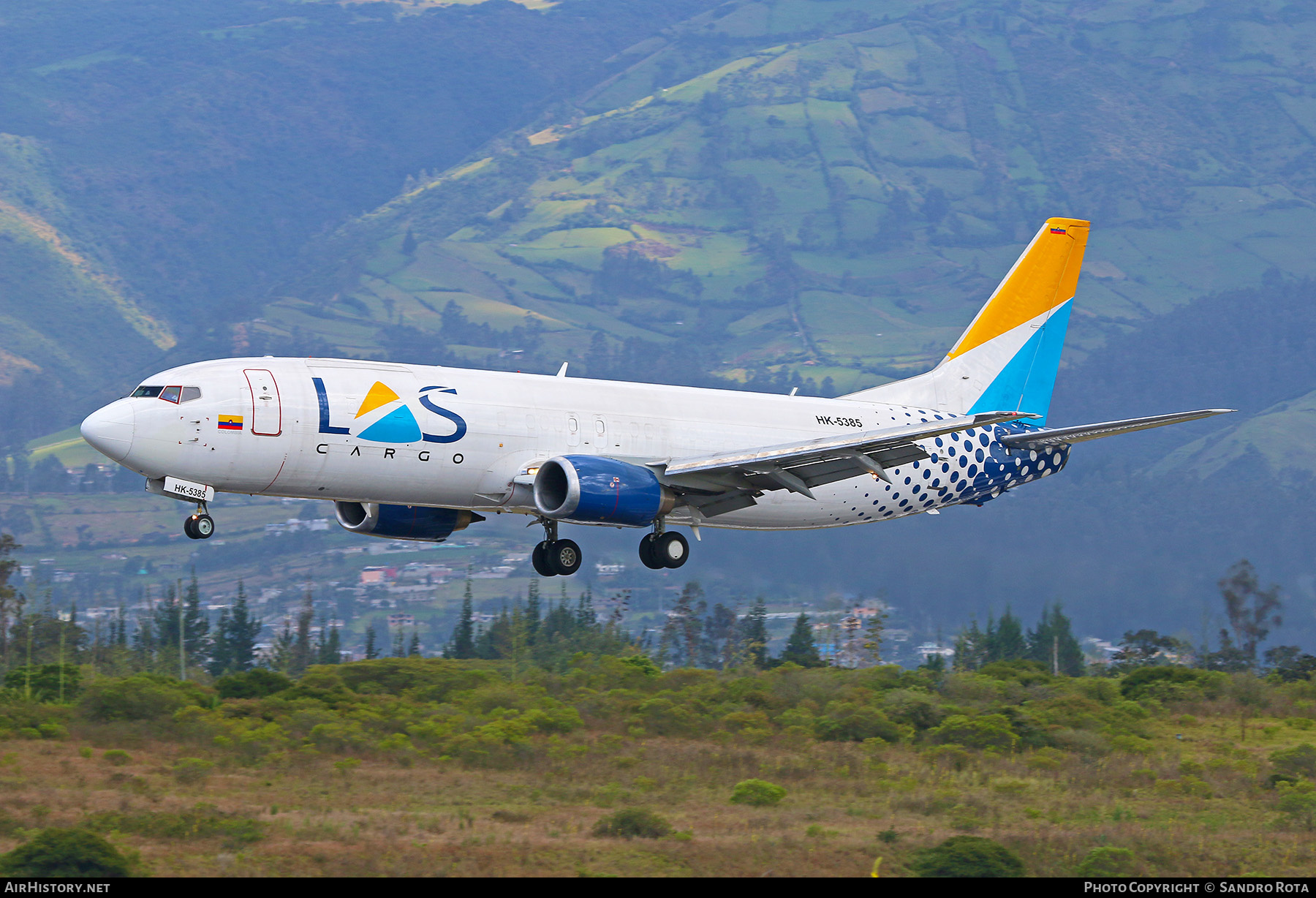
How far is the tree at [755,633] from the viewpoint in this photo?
11331 cm

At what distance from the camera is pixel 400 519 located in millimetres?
44062

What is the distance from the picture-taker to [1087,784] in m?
51.6

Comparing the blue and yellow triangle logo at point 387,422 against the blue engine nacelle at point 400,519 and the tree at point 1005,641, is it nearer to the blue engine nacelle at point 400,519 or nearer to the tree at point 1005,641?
the blue engine nacelle at point 400,519

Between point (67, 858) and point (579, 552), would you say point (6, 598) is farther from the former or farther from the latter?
point (67, 858)

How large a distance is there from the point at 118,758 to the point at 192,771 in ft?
12.7

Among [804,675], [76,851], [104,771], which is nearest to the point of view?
[76,851]

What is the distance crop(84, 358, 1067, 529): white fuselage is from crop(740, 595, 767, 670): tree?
65.3 meters

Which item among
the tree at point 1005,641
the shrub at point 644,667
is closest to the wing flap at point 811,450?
the shrub at point 644,667

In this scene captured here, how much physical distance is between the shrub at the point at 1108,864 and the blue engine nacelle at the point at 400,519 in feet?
60.7

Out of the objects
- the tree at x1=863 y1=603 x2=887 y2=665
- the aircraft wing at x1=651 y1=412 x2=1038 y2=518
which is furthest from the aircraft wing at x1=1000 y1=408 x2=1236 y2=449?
the tree at x1=863 y1=603 x2=887 y2=665

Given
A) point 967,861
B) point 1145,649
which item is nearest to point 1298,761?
point 967,861

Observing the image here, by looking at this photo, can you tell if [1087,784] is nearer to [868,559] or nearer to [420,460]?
[420,460]
